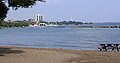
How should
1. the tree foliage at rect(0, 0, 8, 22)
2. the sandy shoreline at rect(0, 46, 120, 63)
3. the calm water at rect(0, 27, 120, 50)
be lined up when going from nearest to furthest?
1. the sandy shoreline at rect(0, 46, 120, 63)
2. the tree foliage at rect(0, 0, 8, 22)
3. the calm water at rect(0, 27, 120, 50)

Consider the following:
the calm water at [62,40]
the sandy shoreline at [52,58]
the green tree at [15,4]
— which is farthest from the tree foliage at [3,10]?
the calm water at [62,40]

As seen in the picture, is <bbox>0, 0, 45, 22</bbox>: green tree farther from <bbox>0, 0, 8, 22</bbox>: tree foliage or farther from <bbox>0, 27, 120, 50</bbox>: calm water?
<bbox>0, 27, 120, 50</bbox>: calm water

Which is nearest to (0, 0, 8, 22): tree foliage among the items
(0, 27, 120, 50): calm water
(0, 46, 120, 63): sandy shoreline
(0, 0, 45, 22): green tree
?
(0, 0, 45, 22): green tree

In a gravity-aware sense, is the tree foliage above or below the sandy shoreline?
above

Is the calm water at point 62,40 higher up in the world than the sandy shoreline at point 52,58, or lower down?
lower down

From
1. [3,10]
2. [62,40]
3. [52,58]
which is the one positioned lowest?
[62,40]

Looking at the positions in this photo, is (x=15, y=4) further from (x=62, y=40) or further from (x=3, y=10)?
(x=62, y=40)

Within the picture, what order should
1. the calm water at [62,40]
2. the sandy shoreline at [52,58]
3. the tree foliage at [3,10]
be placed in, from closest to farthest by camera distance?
the sandy shoreline at [52,58] < the tree foliage at [3,10] < the calm water at [62,40]

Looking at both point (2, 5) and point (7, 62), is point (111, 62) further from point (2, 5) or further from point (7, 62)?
point (2, 5)

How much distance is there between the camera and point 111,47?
145ft

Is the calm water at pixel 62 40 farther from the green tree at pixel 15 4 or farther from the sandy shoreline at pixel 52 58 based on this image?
the green tree at pixel 15 4

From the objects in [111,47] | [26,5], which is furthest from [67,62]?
[111,47]

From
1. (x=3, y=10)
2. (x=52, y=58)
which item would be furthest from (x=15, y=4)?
(x=52, y=58)

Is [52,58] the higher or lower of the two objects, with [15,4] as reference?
lower
